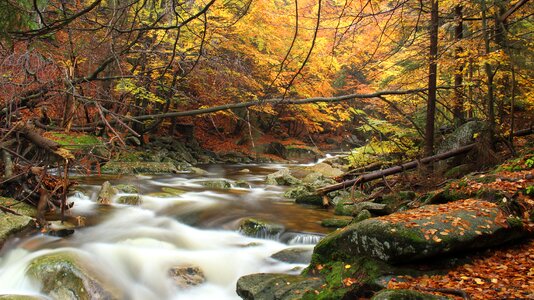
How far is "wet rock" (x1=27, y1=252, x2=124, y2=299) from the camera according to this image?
5055 mm

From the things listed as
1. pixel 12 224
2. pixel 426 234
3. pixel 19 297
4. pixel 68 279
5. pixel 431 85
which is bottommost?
pixel 19 297

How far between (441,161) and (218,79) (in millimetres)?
6509

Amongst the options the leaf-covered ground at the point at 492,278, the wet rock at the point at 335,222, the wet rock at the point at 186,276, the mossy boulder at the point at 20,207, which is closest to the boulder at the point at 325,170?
the wet rock at the point at 335,222

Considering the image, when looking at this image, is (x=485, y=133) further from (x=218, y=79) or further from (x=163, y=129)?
(x=163, y=129)

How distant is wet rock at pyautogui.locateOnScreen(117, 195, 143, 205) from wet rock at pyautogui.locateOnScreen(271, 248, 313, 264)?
445 cm

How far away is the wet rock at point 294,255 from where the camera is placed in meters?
6.59

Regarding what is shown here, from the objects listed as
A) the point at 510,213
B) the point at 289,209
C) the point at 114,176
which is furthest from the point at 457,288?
the point at 114,176

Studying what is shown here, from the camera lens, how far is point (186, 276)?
6.14m

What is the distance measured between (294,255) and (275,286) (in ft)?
6.13

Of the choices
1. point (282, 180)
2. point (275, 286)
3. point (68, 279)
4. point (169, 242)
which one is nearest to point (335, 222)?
point (169, 242)

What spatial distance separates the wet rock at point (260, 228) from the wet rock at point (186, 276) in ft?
6.14

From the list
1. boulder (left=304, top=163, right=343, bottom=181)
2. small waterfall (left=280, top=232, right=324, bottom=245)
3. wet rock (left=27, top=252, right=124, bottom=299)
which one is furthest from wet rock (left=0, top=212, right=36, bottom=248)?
boulder (left=304, top=163, right=343, bottom=181)

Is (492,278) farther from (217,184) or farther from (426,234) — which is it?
(217,184)

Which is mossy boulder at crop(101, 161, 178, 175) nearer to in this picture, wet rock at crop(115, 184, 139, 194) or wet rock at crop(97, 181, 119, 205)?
wet rock at crop(115, 184, 139, 194)
